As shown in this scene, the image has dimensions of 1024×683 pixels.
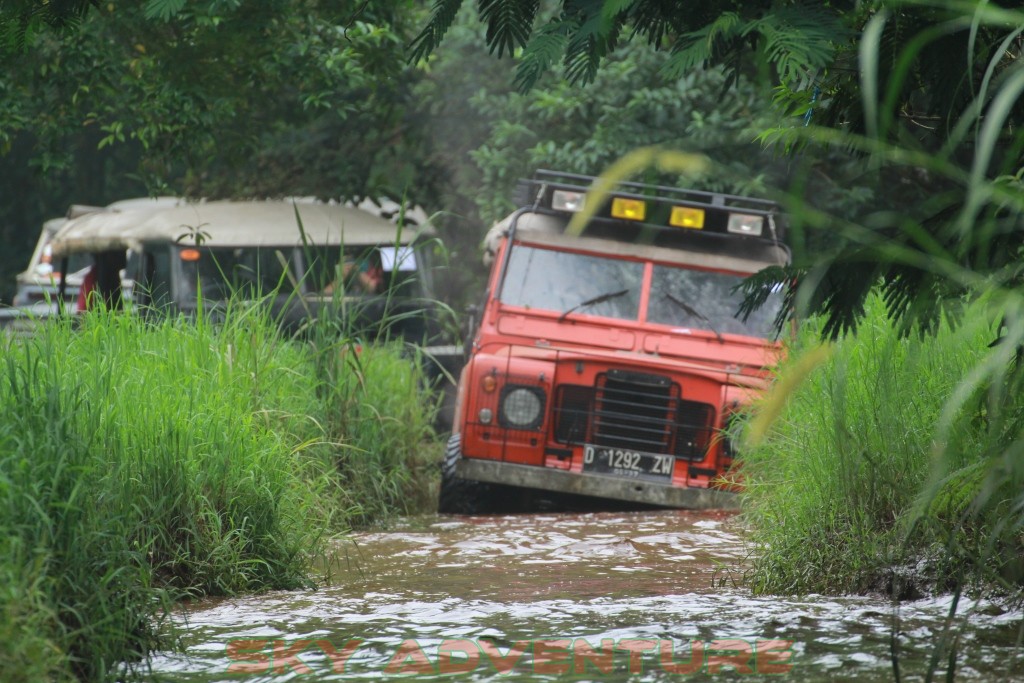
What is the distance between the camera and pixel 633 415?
27.0ft

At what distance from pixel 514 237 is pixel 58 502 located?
5.75 meters

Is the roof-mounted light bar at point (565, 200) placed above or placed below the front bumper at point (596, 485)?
above

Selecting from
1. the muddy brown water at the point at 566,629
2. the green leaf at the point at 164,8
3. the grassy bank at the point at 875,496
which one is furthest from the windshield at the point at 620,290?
the green leaf at the point at 164,8

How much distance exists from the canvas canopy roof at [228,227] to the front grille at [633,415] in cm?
393

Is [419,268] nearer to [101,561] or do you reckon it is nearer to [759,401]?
[759,401]

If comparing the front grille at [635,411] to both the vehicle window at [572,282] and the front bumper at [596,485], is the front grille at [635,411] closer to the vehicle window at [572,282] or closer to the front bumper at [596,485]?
the front bumper at [596,485]

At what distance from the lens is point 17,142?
1103 inches

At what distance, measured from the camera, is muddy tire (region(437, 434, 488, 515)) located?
830 cm

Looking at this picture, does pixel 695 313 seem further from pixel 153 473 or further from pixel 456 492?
pixel 153 473

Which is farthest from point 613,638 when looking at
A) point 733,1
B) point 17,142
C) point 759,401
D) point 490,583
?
point 17,142

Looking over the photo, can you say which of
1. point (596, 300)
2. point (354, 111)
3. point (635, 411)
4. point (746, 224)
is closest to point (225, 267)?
point (354, 111)

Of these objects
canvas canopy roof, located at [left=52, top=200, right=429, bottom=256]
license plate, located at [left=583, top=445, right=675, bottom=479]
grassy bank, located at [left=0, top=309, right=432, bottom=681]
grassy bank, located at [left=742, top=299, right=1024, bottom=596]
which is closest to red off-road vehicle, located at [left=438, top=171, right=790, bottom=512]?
license plate, located at [left=583, top=445, right=675, bottom=479]

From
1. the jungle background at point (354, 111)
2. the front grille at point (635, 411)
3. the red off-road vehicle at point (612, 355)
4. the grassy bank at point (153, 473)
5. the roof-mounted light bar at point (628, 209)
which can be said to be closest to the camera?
the grassy bank at point (153, 473)

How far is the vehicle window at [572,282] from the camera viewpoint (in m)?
8.87
